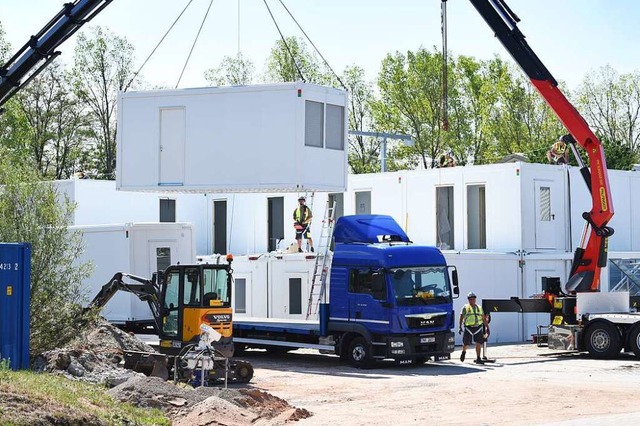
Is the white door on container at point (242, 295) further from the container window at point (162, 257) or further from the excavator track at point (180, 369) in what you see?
the excavator track at point (180, 369)

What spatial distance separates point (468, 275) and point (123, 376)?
1343cm

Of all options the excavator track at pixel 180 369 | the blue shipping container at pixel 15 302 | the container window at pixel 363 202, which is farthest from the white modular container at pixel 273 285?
the blue shipping container at pixel 15 302

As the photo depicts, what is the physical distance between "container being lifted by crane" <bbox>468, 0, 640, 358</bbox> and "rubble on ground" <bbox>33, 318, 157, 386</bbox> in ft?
30.7

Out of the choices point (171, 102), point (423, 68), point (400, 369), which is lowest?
point (400, 369)

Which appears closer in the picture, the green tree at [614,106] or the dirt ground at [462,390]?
the dirt ground at [462,390]

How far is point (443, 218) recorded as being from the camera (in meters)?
32.5

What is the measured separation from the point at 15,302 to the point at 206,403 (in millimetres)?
4037

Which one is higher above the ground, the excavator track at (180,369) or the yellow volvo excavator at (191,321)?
the yellow volvo excavator at (191,321)

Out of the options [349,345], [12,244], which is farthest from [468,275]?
[12,244]

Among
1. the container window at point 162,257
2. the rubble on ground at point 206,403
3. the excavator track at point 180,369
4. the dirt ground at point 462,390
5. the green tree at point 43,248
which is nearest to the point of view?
the rubble on ground at point 206,403

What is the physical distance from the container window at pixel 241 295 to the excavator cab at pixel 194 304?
310 inches

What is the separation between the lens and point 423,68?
58.2m

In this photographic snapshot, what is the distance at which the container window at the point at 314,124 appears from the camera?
23.3 meters

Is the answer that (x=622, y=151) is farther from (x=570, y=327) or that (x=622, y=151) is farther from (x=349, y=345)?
(x=349, y=345)
